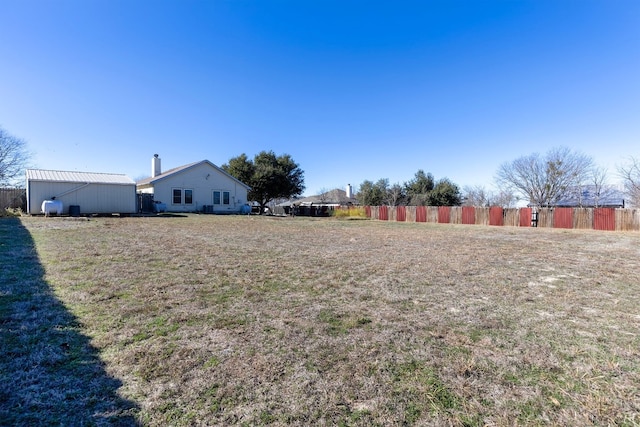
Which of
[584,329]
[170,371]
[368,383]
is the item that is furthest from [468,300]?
[170,371]

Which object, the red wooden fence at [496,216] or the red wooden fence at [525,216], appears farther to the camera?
the red wooden fence at [496,216]

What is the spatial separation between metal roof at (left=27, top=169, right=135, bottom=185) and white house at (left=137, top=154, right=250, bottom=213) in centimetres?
257

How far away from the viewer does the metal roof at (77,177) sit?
17531 mm

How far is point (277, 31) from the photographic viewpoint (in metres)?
13.8

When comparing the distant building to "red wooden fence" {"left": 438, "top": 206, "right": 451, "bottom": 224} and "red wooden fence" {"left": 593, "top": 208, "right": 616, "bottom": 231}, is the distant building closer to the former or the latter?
"red wooden fence" {"left": 438, "top": 206, "right": 451, "bottom": 224}

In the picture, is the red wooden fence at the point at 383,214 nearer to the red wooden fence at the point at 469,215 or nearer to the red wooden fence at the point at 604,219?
the red wooden fence at the point at 469,215

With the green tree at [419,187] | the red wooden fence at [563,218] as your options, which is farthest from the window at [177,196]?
the red wooden fence at [563,218]

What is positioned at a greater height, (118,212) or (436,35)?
(436,35)

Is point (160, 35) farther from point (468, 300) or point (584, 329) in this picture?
point (584, 329)

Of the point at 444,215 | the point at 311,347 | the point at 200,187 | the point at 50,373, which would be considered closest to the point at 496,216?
the point at 444,215

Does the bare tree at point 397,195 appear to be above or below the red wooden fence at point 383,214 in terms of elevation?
above

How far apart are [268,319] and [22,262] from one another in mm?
5090

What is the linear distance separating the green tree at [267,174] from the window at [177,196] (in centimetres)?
760

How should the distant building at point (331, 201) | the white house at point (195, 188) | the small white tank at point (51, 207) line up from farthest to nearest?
1. the distant building at point (331, 201)
2. the white house at point (195, 188)
3. the small white tank at point (51, 207)
